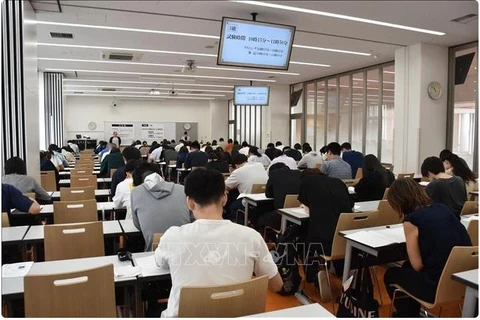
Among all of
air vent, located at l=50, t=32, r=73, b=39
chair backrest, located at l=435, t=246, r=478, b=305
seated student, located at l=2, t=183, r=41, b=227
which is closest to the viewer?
chair backrest, located at l=435, t=246, r=478, b=305

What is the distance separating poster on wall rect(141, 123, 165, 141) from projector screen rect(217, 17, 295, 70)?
1350cm

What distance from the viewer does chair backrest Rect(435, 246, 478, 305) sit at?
2.16 meters

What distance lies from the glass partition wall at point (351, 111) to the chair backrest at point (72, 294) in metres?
8.30

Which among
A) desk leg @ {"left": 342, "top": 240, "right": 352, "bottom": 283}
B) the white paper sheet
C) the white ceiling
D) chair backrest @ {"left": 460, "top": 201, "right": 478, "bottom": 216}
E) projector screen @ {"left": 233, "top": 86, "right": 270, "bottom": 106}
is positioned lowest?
desk leg @ {"left": 342, "top": 240, "right": 352, "bottom": 283}

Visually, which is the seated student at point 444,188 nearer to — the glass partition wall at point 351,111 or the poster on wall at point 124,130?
the glass partition wall at point 351,111

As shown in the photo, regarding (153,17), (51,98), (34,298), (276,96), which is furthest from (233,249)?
(276,96)

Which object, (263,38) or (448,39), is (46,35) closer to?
(263,38)

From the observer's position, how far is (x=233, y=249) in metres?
1.68

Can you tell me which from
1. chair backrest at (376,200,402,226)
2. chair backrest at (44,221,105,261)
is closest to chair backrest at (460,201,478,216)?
chair backrest at (376,200,402,226)

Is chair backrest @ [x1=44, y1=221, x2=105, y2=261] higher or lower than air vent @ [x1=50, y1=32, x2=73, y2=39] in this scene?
lower

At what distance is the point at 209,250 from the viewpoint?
1659 millimetres

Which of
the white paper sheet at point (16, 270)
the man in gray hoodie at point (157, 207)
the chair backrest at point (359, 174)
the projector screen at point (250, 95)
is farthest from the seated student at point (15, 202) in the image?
the projector screen at point (250, 95)

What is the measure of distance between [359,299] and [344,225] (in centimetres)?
63

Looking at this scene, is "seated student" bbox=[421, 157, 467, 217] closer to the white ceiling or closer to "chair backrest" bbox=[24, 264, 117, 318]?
the white ceiling
